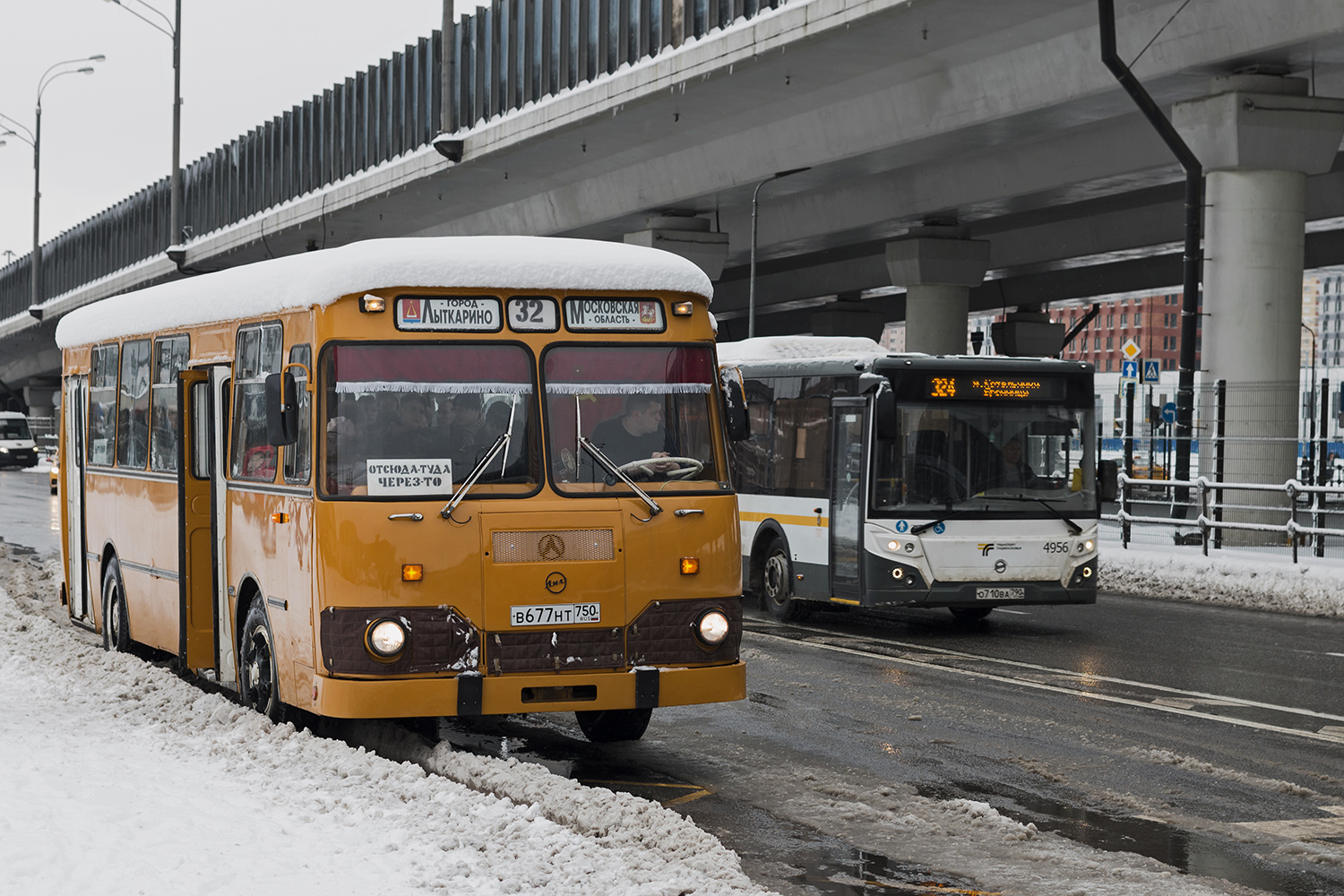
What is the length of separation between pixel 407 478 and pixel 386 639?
2.55 ft

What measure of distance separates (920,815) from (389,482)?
294 cm

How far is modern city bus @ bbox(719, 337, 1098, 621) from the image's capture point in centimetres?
1630

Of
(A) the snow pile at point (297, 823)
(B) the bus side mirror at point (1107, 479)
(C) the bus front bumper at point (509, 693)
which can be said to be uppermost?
(B) the bus side mirror at point (1107, 479)

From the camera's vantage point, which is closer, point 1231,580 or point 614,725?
point 614,725

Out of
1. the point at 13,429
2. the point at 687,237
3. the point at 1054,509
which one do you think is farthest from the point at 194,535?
the point at 13,429

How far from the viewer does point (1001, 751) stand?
31.9 ft

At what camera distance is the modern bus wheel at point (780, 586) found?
58.1 ft

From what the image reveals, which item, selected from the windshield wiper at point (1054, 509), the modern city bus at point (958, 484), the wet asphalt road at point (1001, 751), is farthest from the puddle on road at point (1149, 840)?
the windshield wiper at point (1054, 509)

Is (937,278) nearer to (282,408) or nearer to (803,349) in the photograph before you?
(803,349)

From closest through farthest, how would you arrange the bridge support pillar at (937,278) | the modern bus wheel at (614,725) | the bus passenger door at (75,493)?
the modern bus wheel at (614,725) < the bus passenger door at (75,493) < the bridge support pillar at (937,278)

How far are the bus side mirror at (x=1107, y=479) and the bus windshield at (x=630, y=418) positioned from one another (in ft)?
27.6

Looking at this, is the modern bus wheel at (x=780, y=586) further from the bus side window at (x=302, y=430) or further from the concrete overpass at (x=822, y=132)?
the bus side window at (x=302, y=430)

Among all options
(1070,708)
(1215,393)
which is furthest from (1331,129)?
(1070,708)

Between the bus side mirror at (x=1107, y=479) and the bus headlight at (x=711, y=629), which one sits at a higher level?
the bus side mirror at (x=1107, y=479)
